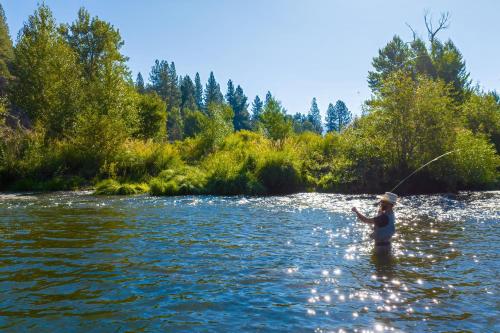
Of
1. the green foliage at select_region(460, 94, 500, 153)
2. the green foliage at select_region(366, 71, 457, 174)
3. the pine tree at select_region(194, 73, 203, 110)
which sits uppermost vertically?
the pine tree at select_region(194, 73, 203, 110)

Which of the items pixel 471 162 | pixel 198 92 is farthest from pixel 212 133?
pixel 198 92

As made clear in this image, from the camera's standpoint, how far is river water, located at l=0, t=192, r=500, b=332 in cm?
589

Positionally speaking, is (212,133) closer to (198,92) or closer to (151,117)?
(151,117)

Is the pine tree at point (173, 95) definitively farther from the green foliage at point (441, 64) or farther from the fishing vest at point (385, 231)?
the fishing vest at point (385, 231)

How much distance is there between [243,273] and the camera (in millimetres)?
8070

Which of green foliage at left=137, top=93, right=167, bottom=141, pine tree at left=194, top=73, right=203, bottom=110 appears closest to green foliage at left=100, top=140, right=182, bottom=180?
green foliage at left=137, top=93, right=167, bottom=141

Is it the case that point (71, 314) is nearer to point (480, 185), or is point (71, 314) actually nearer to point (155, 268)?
point (155, 268)

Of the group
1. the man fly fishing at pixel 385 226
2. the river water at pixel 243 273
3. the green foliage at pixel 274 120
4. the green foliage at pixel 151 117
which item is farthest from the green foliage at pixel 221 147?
the man fly fishing at pixel 385 226

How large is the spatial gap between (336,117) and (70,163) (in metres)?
139

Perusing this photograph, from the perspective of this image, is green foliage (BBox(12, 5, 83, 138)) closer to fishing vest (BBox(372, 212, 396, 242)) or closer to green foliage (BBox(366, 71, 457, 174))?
green foliage (BBox(366, 71, 457, 174))

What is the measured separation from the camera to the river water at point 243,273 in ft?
19.3

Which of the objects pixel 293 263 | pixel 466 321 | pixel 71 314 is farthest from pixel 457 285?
pixel 71 314

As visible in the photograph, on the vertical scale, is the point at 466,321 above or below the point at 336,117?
below

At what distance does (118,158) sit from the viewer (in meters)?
26.9
